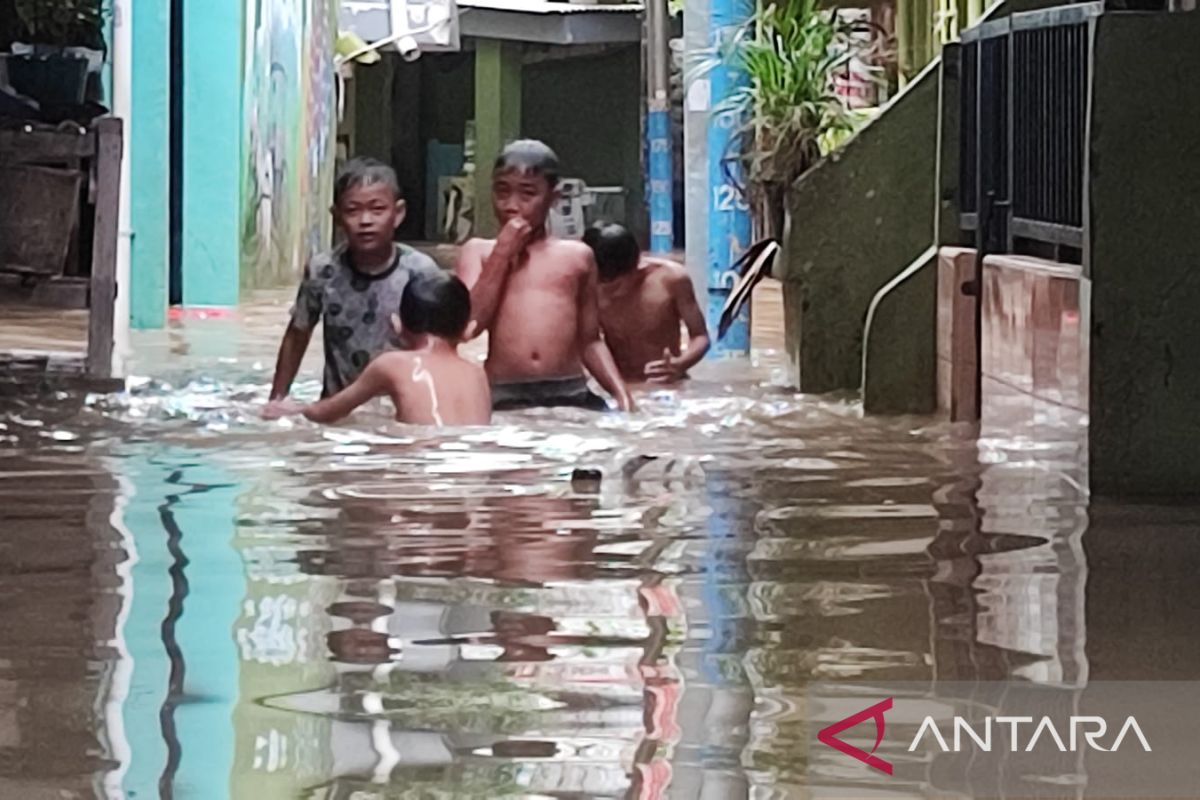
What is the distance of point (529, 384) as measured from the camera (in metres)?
6.79

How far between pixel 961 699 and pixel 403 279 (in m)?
4.16

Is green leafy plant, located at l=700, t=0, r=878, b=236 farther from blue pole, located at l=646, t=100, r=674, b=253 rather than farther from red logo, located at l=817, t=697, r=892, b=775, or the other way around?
blue pole, located at l=646, t=100, r=674, b=253

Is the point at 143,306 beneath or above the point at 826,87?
beneath

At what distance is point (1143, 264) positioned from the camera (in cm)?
468

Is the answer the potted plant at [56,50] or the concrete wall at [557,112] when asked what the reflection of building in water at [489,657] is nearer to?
the potted plant at [56,50]

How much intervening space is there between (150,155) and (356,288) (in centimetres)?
414

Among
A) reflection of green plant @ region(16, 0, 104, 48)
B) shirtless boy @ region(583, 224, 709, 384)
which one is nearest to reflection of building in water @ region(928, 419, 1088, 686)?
shirtless boy @ region(583, 224, 709, 384)

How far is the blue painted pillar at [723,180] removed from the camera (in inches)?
357

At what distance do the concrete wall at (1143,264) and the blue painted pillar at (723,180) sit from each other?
433cm

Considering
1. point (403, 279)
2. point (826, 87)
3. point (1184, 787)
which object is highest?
point (826, 87)

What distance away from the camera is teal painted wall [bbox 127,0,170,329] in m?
10.3

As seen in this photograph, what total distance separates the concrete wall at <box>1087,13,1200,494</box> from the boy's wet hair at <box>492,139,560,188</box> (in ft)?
7.79

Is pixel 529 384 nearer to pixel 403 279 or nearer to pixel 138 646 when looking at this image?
pixel 403 279

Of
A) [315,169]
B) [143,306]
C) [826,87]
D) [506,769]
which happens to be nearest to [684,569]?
[506,769]
